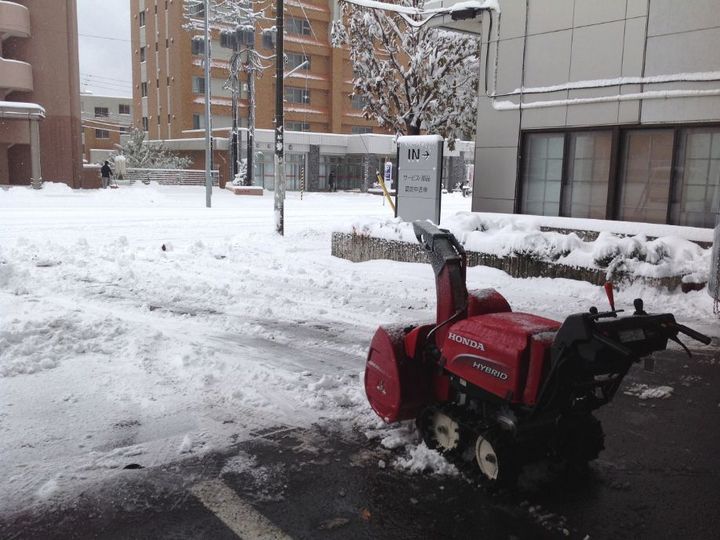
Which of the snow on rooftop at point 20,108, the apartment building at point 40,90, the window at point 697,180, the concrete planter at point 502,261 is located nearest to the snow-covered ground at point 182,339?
the concrete planter at point 502,261

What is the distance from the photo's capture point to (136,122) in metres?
69.7

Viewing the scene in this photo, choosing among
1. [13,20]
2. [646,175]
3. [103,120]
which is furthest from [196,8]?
[646,175]

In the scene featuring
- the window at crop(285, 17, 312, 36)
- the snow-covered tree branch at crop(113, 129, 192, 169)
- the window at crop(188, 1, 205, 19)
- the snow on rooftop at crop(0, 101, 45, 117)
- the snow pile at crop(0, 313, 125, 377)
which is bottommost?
the snow pile at crop(0, 313, 125, 377)

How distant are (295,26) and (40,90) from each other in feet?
93.9

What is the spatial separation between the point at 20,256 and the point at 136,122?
6308 centimetres

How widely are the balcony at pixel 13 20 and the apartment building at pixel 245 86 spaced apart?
1900cm

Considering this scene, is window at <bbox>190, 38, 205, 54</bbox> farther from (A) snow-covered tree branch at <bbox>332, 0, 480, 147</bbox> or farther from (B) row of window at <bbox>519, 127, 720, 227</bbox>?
(B) row of window at <bbox>519, 127, 720, 227</bbox>

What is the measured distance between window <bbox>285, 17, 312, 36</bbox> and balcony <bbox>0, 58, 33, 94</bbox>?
28.5 m

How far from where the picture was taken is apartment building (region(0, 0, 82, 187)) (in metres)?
34.8

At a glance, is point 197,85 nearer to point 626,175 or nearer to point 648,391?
point 626,175

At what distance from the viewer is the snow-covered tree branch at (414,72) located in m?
19.0

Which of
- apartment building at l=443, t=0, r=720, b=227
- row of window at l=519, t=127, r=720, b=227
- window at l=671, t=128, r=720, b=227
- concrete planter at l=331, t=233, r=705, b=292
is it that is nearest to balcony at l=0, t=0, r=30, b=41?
apartment building at l=443, t=0, r=720, b=227

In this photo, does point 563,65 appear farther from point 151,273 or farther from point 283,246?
point 151,273

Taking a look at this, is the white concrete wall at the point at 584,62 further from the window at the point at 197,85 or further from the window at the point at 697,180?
the window at the point at 197,85
